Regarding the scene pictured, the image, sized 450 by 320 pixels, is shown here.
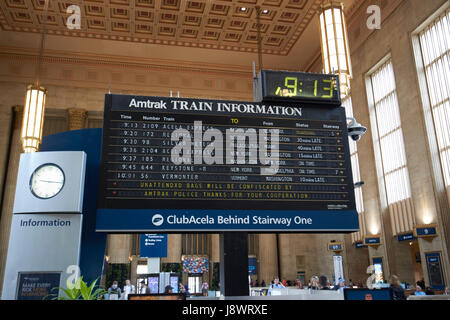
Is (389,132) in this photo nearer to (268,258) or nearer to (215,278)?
(268,258)

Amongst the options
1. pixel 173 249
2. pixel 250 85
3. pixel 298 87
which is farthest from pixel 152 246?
pixel 250 85

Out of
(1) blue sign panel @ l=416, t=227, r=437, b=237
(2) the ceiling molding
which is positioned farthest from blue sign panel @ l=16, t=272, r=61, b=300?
(2) the ceiling molding

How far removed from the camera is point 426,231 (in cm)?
1388

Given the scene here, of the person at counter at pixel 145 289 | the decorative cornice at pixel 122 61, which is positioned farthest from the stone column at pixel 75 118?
the person at counter at pixel 145 289

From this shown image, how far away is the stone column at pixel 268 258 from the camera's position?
2367 cm

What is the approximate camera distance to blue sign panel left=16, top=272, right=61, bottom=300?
4961mm

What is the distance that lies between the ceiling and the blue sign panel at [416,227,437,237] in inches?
439

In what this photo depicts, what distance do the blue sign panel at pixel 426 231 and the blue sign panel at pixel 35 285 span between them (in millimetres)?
13024

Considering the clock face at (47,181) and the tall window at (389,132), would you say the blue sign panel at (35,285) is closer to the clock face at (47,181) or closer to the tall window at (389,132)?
the clock face at (47,181)

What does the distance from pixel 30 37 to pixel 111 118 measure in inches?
765

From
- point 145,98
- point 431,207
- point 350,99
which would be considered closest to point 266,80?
point 145,98

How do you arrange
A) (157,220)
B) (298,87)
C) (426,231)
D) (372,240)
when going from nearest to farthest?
(157,220) → (298,87) → (426,231) → (372,240)

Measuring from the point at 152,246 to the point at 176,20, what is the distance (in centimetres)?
1263

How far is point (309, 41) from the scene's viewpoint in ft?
72.5
